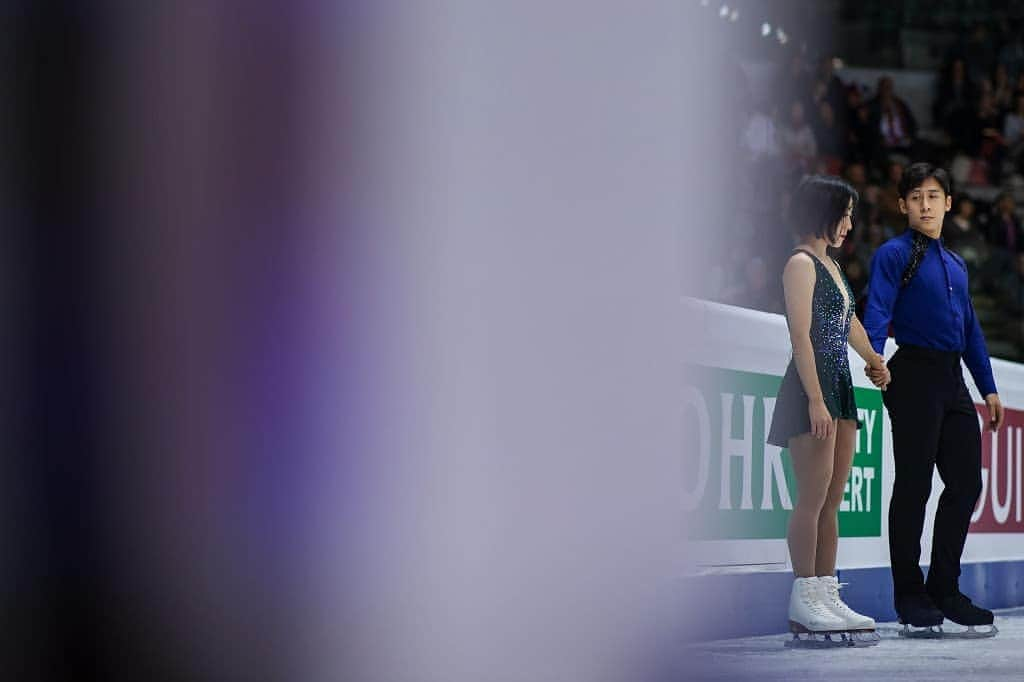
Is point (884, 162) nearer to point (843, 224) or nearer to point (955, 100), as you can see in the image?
point (955, 100)

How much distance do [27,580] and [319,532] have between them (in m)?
0.33

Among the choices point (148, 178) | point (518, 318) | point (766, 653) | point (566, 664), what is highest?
point (148, 178)

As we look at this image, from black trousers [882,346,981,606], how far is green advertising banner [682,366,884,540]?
36 centimetres

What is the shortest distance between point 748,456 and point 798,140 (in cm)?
931

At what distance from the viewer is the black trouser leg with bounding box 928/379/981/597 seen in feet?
18.4

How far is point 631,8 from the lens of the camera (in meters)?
2.19

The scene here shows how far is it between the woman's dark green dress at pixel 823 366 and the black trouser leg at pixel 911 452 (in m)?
0.62

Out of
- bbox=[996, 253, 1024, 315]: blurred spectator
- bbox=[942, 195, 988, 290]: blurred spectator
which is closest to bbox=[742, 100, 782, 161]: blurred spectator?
bbox=[942, 195, 988, 290]: blurred spectator

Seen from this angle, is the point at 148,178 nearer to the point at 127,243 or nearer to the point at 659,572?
the point at 127,243

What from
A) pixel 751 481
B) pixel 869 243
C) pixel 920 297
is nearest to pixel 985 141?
pixel 869 243

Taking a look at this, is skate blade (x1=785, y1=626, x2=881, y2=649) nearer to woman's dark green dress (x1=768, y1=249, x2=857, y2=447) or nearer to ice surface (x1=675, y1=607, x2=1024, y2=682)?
ice surface (x1=675, y1=607, x2=1024, y2=682)

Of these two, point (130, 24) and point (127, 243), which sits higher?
point (130, 24)

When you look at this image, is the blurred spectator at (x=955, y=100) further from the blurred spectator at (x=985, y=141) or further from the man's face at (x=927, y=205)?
the man's face at (x=927, y=205)

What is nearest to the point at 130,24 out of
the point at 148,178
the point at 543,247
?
the point at 148,178
